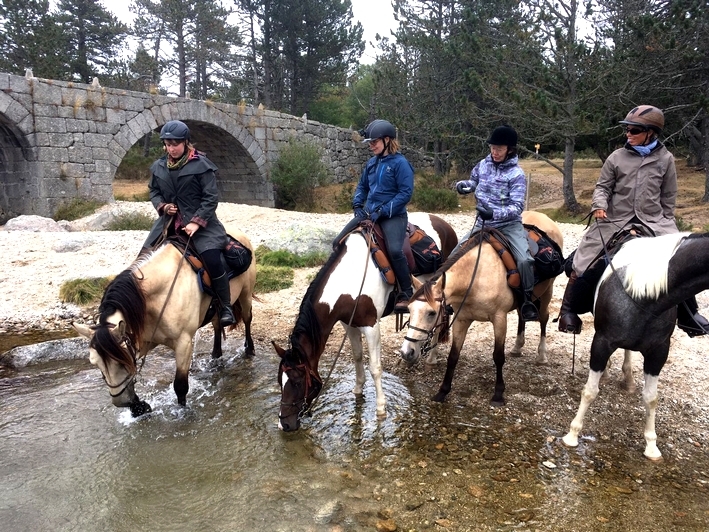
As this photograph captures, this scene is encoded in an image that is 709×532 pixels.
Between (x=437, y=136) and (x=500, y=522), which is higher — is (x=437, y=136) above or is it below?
above

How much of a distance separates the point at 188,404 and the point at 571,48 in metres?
14.2

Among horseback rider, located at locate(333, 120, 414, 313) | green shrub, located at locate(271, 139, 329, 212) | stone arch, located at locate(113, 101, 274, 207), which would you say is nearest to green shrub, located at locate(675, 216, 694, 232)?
horseback rider, located at locate(333, 120, 414, 313)

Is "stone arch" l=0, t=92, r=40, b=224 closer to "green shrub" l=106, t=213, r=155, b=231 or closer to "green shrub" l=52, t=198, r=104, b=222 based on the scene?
"green shrub" l=52, t=198, r=104, b=222

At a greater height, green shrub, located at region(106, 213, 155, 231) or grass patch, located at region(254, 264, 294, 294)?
green shrub, located at region(106, 213, 155, 231)

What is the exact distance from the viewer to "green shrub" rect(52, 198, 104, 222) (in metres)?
13.6

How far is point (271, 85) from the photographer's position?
30469 millimetres

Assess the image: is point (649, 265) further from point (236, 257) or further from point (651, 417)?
point (236, 257)

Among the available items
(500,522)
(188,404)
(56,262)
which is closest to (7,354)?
(188,404)

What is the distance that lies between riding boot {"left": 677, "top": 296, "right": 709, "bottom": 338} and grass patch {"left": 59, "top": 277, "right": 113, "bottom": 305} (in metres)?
6.94

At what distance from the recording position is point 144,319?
3.99 meters

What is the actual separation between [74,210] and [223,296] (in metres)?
11.3

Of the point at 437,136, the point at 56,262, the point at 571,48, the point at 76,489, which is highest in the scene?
the point at 571,48

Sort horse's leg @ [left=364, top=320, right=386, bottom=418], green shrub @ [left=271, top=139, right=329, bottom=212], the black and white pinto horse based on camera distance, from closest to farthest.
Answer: the black and white pinto horse, horse's leg @ [left=364, top=320, right=386, bottom=418], green shrub @ [left=271, top=139, right=329, bottom=212]

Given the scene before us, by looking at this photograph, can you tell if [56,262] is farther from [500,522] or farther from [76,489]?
[500,522]
